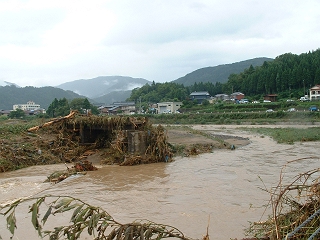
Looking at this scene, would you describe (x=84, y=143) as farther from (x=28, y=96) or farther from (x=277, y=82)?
(x=28, y=96)

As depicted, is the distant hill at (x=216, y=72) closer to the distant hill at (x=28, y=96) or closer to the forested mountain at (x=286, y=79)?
the distant hill at (x=28, y=96)

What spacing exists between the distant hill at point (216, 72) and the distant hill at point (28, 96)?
7258cm

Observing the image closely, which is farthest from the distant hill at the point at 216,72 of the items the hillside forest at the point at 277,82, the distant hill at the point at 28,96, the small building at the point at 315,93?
→ the small building at the point at 315,93

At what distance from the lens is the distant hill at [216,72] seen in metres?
171

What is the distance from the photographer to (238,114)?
160 ft

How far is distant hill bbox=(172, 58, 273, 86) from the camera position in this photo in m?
171

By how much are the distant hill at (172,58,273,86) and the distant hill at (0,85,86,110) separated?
238ft

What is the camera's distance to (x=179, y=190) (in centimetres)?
863

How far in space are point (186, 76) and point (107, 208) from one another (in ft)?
615

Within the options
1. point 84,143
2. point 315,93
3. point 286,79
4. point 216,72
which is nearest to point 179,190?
point 84,143

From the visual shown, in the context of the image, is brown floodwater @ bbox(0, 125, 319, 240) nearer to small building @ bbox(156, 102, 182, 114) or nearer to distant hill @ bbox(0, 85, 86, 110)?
small building @ bbox(156, 102, 182, 114)

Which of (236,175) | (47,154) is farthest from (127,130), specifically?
(236,175)

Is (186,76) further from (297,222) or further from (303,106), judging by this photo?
(297,222)

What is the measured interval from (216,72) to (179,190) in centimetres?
17637
